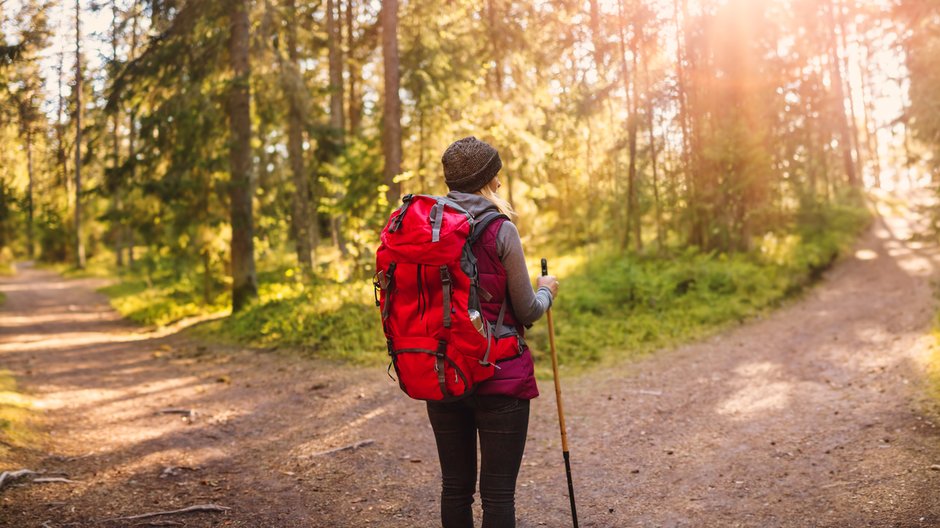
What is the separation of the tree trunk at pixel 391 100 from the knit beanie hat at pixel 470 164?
10310 mm

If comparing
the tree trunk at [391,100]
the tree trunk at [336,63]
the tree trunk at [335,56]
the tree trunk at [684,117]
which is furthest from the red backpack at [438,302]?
the tree trunk at [335,56]

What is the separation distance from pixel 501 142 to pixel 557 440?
9198 millimetres

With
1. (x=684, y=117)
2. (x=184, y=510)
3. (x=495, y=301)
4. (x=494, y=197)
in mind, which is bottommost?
(x=184, y=510)

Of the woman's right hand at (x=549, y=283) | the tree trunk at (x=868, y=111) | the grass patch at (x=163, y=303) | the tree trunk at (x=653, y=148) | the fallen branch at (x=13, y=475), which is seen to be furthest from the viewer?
the tree trunk at (x=868, y=111)

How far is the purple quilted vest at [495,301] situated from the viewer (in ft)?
9.25

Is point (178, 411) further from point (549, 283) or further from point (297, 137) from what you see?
point (297, 137)

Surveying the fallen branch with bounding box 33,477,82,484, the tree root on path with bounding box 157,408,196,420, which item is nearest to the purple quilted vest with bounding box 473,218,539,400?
the fallen branch with bounding box 33,477,82,484

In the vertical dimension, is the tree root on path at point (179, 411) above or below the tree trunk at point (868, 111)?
below

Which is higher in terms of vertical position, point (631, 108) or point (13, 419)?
point (631, 108)

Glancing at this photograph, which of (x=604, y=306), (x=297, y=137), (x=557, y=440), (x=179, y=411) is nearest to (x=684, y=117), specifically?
(x=604, y=306)

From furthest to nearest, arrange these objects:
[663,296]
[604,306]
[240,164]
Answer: [240,164]
[663,296]
[604,306]

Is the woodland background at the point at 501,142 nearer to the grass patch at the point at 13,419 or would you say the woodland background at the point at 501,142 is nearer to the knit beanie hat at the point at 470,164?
the grass patch at the point at 13,419

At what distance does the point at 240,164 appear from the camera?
14477 mm

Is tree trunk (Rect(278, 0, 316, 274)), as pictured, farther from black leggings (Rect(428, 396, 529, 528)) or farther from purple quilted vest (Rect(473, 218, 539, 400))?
purple quilted vest (Rect(473, 218, 539, 400))
